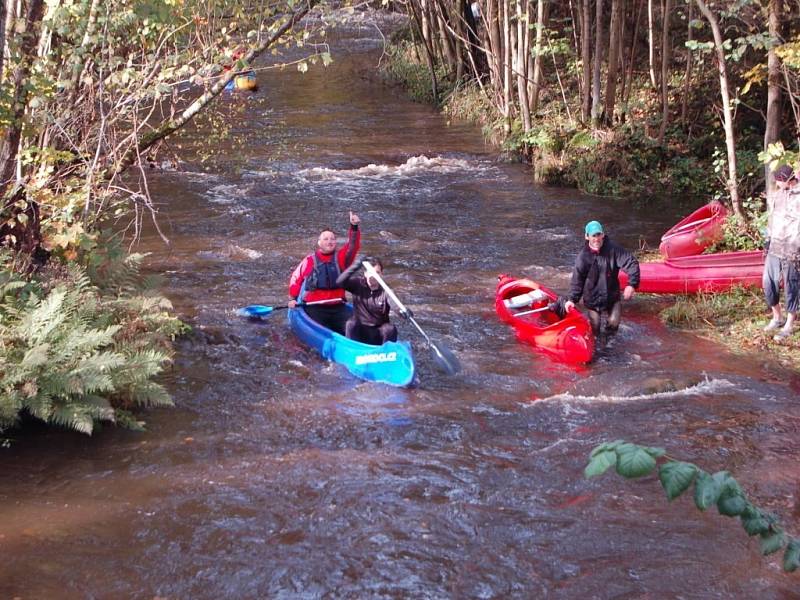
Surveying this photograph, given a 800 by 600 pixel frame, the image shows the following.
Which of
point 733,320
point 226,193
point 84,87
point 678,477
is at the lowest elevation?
point 733,320

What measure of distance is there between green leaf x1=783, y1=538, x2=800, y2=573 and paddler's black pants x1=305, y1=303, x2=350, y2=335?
7.29m

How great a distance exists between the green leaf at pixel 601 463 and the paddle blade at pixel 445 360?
6.12 m

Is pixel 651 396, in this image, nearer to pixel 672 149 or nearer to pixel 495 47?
pixel 672 149

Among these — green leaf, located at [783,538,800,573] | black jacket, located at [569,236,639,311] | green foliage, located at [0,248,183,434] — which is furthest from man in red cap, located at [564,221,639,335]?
green leaf, located at [783,538,800,573]

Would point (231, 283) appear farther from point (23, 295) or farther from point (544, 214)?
point (544, 214)

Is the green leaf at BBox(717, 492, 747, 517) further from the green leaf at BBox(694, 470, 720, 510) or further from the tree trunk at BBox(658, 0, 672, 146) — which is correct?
the tree trunk at BBox(658, 0, 672, 146)

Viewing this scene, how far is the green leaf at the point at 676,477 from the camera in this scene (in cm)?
243

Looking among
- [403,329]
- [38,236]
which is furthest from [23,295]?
[403,329]

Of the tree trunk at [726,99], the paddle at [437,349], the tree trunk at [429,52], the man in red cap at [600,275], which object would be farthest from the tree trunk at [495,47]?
the paddle at [437,349]

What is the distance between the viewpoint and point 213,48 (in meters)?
9.22

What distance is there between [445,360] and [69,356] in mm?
3466

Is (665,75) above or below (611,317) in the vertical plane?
above

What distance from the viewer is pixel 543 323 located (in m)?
10.2

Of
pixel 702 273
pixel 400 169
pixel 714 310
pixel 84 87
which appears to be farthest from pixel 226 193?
pixel 714 310
